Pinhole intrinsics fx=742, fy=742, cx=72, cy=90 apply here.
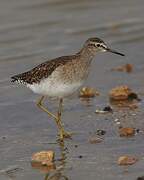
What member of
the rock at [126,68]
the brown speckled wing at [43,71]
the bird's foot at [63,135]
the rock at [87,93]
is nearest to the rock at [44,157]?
the bird's foot at [63,135]

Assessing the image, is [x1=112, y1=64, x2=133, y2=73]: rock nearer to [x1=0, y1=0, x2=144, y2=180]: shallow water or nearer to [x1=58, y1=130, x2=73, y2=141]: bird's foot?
[x1=0, y1=0, x2=144, y2=180]: shallow water

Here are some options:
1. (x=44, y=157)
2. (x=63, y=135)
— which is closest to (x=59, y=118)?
(x=63, y=135)

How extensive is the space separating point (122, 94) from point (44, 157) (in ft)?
9.46

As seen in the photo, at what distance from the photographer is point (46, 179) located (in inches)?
335

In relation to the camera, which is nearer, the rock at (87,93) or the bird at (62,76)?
the bird at (62,76)

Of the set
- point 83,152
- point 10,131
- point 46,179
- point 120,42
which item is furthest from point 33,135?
point 120,42

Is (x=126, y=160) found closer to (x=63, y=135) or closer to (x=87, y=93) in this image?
(x=63, y=135)

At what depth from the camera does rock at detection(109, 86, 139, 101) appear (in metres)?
11.5

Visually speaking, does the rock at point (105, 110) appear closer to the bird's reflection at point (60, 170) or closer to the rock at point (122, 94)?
the rock at point (122, 94)

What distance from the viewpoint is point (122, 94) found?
1147cm

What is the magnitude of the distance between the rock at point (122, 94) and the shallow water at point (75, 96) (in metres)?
0.17

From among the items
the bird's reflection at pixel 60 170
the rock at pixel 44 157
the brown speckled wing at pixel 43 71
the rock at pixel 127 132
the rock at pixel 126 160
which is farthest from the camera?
the brown speckled wing at pixel 43 71

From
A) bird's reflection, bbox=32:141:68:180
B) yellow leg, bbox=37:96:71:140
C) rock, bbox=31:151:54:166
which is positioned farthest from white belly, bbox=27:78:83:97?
rock, bbox=31:151:54:166

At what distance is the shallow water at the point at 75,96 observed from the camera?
29.5 ft
